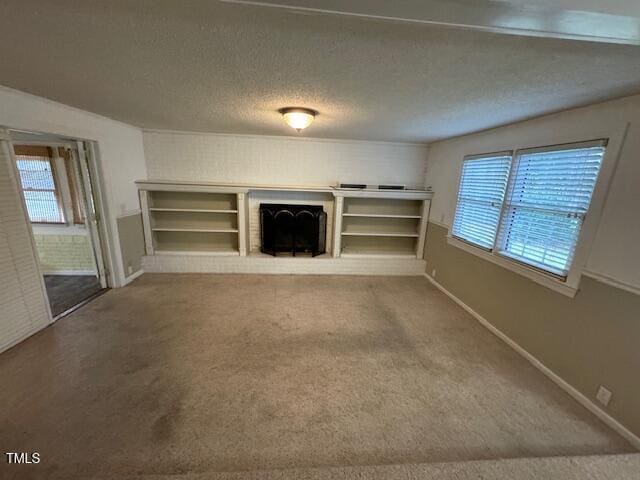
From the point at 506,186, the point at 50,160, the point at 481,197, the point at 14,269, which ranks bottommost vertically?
the point at 14,269

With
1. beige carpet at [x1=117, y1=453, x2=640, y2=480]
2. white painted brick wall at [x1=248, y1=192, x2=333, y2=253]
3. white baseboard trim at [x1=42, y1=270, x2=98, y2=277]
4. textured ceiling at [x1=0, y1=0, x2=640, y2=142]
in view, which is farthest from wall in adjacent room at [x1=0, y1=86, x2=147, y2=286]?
beige carpet at [x1=117, y1=453, x2=640, y2=480]

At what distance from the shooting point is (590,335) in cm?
196

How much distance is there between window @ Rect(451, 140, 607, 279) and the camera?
2.07 metres

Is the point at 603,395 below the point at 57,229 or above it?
below

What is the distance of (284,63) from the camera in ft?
5.00

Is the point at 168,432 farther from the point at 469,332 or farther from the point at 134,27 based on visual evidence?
the point at 469,332

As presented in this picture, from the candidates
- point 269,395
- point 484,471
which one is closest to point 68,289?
point 269,395

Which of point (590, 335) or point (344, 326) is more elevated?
point (590, 335)

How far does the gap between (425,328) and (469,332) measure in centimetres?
48

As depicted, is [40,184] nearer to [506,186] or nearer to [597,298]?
[506,186]

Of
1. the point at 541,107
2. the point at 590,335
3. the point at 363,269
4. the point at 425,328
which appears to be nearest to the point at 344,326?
the point at 425,328

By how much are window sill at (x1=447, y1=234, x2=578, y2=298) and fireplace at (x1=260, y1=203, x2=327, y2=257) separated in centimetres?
226

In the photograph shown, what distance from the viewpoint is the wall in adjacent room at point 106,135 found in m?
2.31

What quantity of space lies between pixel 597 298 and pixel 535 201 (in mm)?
972
